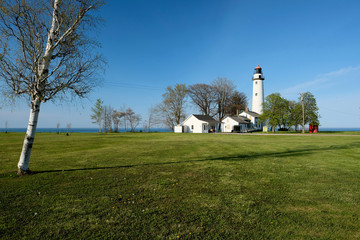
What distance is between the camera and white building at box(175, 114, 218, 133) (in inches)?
2095

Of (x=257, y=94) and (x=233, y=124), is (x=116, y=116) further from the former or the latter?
(x=257, y=94)

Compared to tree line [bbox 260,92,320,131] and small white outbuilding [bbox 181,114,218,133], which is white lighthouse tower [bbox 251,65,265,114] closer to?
tree line [bbox 260,92,320,131]

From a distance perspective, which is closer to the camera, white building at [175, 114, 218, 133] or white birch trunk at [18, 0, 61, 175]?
white birch trunk at [18, 0, 61, 175]

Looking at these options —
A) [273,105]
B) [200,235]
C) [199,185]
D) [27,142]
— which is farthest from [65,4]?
[273,105]

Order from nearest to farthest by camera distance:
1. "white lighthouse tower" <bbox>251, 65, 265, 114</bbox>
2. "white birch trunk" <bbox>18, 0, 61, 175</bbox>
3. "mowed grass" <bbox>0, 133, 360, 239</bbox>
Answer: "mowed grass" <bbox>0, 133, 360, 239</bbox>, "white birch trunk" <bbox>18, 0, 61, 175</bbox>, "white lighthouse tower" <bbox>251, 65, 265, 114</bbox>

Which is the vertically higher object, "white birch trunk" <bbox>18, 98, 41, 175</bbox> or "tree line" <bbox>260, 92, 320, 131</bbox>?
"tree line" <bbox>260, 92, 320, 131</bbox>

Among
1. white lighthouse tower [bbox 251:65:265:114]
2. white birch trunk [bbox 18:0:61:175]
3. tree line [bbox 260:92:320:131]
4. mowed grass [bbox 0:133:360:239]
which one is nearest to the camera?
mowed grass [bbox 0:133:360:239]

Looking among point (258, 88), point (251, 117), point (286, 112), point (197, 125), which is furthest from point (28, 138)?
point (258, 88)

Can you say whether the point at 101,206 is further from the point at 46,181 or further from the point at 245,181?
the point at 245,181

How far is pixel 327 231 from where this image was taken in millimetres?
3814

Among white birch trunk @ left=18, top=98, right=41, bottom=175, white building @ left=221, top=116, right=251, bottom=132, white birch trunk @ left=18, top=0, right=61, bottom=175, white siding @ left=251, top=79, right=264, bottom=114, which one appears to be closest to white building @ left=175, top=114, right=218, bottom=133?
white building @ left=221, top=116, right=251, bottom=132

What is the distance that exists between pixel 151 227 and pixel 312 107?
61650 millimetres

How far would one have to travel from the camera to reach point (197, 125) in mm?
53719

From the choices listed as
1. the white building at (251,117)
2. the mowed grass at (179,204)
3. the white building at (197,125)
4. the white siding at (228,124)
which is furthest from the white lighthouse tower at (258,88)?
the mowed grass at (179,204)
